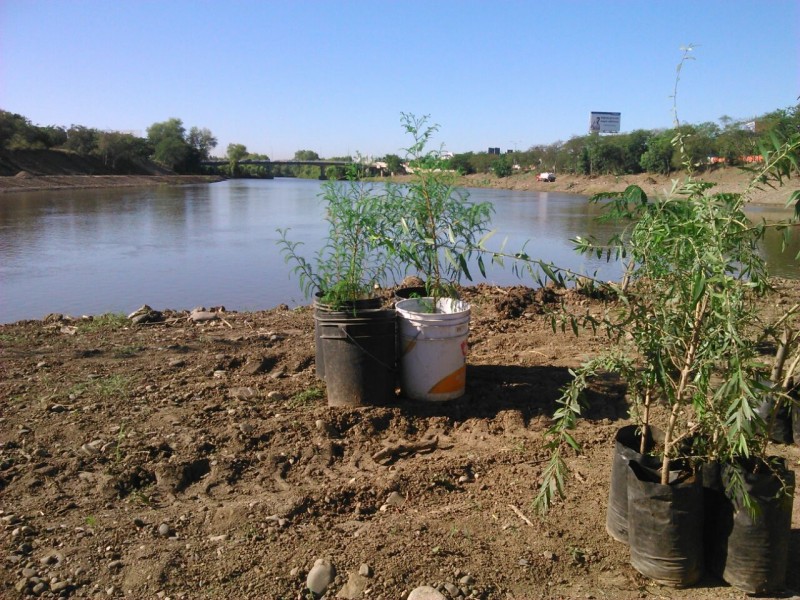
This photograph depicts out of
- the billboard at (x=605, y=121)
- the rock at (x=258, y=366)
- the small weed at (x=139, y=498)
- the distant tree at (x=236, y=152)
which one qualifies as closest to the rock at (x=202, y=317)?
the rock at (x=258, y=366)

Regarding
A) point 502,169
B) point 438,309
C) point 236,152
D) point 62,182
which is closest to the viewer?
point 438,309

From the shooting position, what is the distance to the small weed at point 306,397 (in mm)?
4721

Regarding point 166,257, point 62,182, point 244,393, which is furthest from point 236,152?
point 244,393

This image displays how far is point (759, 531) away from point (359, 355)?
2.57 meters

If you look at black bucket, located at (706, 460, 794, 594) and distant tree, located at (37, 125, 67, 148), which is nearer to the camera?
black bucket, located at (706, 460, 794, 594)

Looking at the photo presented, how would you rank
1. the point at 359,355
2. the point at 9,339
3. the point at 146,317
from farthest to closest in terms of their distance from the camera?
the point at 146,317, the point at 9,339, the point at 359,355

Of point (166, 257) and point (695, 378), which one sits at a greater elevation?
point (695, 378)

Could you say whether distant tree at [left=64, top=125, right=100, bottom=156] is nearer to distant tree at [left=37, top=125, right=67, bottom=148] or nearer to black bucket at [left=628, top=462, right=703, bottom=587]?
distant tree at [left=37, top=125, right=67, bottom=148]

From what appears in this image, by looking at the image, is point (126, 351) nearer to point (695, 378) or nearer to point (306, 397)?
point (306, 397)

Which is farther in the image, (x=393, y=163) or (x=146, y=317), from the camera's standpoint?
(x=146, y=317)

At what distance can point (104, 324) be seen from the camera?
7117mm

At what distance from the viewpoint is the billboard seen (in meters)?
100

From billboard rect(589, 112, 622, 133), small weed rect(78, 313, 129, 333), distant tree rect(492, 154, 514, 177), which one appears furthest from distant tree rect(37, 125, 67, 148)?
billboard rect(589, 112, 622, 133)

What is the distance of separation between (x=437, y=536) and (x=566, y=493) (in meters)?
0.85
